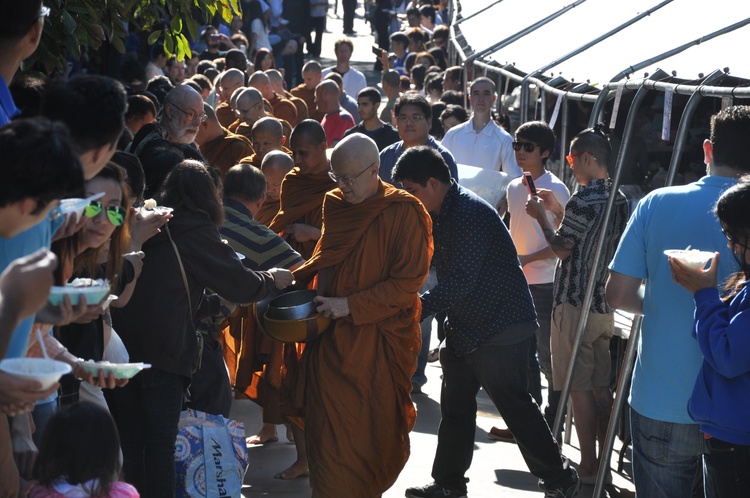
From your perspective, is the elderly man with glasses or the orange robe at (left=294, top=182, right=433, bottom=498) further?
the elderly man with glasses

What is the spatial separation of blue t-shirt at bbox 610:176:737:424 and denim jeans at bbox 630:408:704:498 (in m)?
0.04

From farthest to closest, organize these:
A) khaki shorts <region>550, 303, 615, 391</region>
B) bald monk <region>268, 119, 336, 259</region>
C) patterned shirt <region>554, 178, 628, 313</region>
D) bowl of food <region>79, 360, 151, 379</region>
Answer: bald monk <region>268, 119, 336, 259</region> → khaki shorts <region>550, 303, 615, 391</region> → patterned shirt <region>554, 178, 628, 313</region> → bowl of food <region>79, 360, 151, 379</region>

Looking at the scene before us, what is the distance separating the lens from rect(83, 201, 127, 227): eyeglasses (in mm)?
3006

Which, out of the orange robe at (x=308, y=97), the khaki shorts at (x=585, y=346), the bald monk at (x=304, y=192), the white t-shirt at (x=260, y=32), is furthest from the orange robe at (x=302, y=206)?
the white t-shirt at (x=260, y=32)

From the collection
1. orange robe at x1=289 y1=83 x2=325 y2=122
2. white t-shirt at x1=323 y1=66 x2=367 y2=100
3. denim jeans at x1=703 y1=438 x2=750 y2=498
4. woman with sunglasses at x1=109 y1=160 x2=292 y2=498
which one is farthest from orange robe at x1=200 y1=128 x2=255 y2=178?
white t-shirt at x1=323 y1=66 x2=367 y2=100

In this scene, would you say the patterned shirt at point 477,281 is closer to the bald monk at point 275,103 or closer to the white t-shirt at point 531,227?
the white t-shirt at point 531,227

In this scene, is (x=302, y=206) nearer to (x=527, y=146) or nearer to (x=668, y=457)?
(x=527, y=146)

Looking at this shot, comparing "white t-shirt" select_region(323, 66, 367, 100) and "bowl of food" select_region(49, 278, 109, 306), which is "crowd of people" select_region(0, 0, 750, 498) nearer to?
"bowl of food" select_region(49, 278, 109, 306)

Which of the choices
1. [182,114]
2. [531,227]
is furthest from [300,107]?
[531,227]

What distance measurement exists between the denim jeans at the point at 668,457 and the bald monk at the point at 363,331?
160cm

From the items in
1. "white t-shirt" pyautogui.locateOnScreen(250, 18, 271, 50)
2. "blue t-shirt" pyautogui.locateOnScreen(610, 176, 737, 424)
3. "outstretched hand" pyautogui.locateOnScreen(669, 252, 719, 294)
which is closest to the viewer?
"outstretched hand" pyautogui.locateOnScreen(669, 252, 719, 294)

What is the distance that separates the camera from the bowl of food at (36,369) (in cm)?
239

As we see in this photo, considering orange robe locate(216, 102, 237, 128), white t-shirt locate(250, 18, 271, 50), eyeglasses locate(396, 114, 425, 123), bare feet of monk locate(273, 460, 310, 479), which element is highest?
white t-shirt locate(250, 18, 271, 50)

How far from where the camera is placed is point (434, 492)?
5941mm
